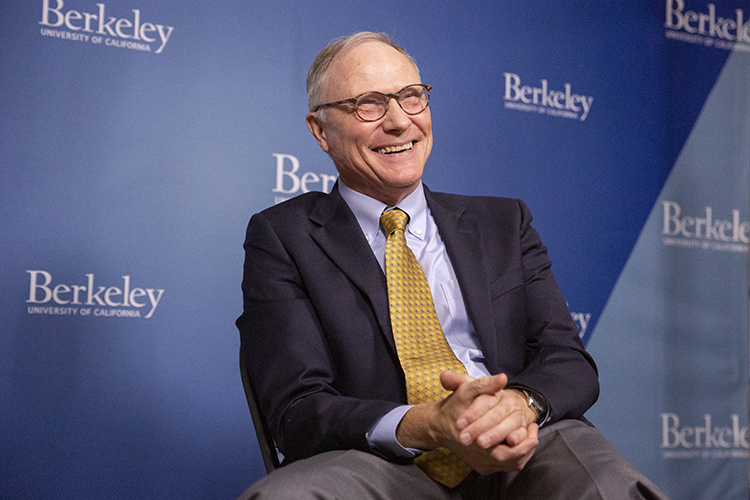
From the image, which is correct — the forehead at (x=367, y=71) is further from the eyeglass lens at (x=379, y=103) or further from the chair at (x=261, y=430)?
the chair at (x=261, y=430)

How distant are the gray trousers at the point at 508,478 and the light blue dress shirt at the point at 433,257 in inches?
10.2

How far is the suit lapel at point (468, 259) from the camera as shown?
1.65 m

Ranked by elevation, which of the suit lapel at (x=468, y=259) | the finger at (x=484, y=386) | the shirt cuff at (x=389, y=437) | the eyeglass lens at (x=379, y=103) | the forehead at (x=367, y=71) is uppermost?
the forehead at (x=367, y=71)

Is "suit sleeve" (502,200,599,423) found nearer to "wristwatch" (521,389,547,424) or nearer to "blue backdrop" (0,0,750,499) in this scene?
"wristwatch" (521,389,547,424)

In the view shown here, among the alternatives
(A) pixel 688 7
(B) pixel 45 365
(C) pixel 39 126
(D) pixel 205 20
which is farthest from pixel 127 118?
(A) pixel 688 7

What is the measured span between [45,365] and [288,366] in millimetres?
1352

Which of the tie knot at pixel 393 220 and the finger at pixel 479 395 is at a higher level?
the tie knot at pixel 393 220

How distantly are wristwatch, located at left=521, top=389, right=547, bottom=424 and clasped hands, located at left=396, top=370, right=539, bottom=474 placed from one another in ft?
0.25

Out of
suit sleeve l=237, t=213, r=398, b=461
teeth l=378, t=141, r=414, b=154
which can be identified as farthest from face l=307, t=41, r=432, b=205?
suit sleeve l=237, t=213, r=398, b=461

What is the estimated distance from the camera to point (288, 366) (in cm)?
152

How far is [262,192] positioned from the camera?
2.80m

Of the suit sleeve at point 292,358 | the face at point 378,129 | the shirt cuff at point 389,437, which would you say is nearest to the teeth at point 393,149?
the face at point 378,129

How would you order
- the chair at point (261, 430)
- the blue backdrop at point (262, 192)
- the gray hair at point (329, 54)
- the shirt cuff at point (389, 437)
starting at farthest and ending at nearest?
the blue backdrop at point (262, 192)
the gray hair at point (329, 54)
the chair at point (261, 430)
the shirt cuff at point (389, 437)

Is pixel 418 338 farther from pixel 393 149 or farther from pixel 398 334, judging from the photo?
pixel 393 149
